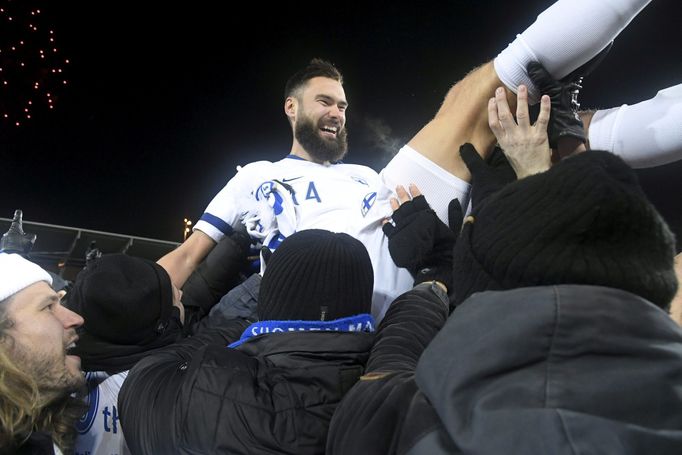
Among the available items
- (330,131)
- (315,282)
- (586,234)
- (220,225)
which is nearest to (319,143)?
(330,131)

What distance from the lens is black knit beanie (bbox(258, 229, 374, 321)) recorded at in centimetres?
123

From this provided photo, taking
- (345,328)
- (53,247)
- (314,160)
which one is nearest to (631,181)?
(345,328)

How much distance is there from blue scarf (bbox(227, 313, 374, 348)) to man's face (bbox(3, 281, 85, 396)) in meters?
0.68

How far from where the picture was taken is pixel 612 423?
0.58 m

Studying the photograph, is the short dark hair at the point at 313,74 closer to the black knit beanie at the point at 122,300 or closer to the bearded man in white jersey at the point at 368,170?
the bearded man in white jersey at the point at 368,170

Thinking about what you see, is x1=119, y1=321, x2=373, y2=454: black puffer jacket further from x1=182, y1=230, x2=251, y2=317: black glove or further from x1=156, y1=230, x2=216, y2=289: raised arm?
x1=156, y1=230, x2=216, y2=289: raised arm

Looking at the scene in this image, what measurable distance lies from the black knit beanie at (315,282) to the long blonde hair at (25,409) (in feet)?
2.29

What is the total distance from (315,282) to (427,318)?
27 centimetres

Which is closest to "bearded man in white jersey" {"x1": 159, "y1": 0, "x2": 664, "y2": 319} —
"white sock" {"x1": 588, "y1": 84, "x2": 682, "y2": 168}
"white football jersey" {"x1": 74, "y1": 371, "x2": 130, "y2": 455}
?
"white sock" {"x1": 588, "y1": 84, "x2": 682, "y2": 168}

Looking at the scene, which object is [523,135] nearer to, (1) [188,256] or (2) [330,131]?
(2) [330,131]

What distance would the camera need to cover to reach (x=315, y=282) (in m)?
1.23

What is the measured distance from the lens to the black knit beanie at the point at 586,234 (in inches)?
26.8

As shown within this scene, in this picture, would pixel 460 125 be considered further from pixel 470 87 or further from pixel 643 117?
pixel 643 117

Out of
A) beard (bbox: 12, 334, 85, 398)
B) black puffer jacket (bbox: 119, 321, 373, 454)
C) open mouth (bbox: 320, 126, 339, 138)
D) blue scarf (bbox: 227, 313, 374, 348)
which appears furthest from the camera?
open mouth (bbox: 320, 126, 339, 138)
